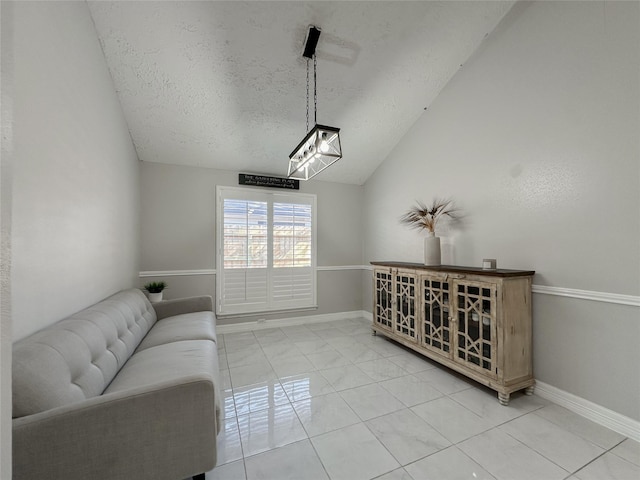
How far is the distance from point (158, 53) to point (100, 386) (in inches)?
103

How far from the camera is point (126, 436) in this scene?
115cm

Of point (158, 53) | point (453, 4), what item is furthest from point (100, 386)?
point (453, 4)

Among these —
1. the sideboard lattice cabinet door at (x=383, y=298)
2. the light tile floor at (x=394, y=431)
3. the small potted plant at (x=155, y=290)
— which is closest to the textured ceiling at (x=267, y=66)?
the small potted plant at (x=155, y=290)

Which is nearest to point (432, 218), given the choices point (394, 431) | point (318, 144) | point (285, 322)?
point (318, 144)

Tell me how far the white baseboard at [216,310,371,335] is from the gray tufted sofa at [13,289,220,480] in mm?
2265

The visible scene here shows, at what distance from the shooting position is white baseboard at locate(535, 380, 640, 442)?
177cm

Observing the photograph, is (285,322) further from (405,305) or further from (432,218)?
(432,218)

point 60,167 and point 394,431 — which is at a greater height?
point 60,167

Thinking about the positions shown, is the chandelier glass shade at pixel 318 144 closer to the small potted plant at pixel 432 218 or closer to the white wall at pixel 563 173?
the small potted plant at pixel 432 218

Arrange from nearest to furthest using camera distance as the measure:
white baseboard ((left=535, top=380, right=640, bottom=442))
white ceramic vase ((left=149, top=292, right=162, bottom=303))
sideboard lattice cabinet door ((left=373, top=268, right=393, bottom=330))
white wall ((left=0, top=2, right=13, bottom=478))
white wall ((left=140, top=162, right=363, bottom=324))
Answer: white wall ((left=0, top=2, right=13, bottom=478)), white baseboard ((left=535, top=380, right=640, bottom=442)), white ceramic vase ((left=149, top=292, right=162, bottom=303)), sideboard lattice cabinet door ((left=373, top=268, right=393, bottom=330)), white wall ((left=140, top=162, right=363, bottom=324))

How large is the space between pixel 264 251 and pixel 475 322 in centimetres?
288

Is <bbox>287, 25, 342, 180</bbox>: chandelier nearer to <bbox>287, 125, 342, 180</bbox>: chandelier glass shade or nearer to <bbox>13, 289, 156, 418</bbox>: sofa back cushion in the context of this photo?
<bbox>287, 125, 342, 180</bbox>: chandelier glass shade

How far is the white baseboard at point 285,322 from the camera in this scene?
3918mm

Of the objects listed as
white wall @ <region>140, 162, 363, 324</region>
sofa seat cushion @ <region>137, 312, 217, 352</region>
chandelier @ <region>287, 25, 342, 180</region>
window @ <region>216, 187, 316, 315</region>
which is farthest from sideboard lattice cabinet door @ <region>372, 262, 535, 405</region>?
sofa seat cushion @ <region>137, 312, 217, 352</region>
